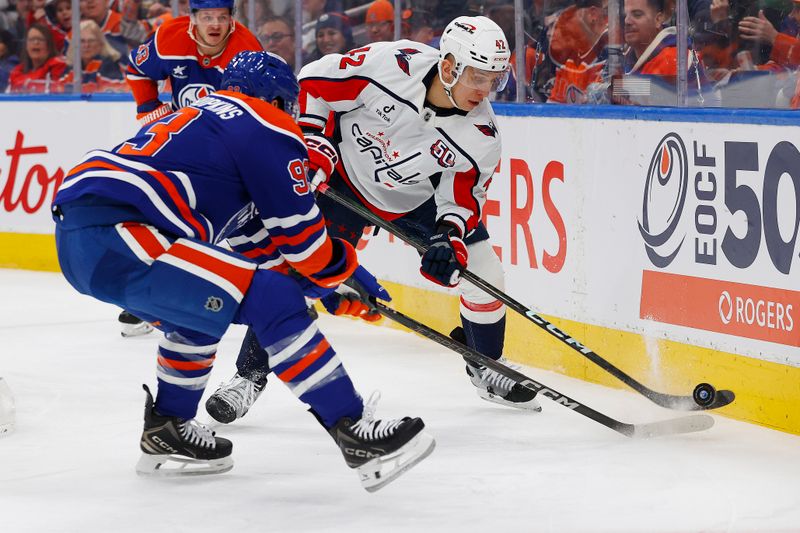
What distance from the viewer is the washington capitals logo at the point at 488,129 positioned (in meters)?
3.68

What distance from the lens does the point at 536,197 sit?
14.6 feet

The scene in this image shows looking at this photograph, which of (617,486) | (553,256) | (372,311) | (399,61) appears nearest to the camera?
(617,486)

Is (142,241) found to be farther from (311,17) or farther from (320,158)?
(311,17)

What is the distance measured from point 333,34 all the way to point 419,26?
2.16 feet

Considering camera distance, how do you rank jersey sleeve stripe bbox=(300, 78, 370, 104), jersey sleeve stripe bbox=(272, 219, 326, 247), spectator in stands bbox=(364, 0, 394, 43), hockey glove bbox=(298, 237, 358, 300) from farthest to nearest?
spectator in stands bbox=(364, 0, 394, 43)
jersey sleeve stripe bbox=(300, 78, 370, 104)
hockey glove bbox=(298, 237, 358, 300)
jersey sleeve stripe bbox=(272, 219, 326, 247)

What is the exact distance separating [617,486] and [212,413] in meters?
1.16

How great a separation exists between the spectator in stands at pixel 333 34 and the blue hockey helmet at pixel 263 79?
285 centimetres

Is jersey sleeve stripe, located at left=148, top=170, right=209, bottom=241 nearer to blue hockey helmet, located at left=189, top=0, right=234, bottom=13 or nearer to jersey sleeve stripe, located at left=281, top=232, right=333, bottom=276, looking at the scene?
jersey sleeve stripe, located at left=281, top=232, right=333, bottom=276

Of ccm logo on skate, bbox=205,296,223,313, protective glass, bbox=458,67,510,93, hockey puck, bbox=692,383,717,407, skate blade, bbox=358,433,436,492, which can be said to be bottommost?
hockey puck, bbox=692,383,717,407

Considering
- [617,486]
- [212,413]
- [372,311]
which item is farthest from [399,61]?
[617,486]

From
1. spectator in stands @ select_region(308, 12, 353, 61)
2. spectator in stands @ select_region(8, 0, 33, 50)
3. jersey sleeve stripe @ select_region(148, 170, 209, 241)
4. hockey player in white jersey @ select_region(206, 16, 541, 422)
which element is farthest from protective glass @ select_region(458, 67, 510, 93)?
spectator in stands @ select_region(8, 0, 33, 50)

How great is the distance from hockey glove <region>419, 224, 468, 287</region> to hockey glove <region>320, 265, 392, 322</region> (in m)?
0.31

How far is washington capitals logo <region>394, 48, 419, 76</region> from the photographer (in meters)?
3.75

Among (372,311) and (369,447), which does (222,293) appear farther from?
(372,311)
